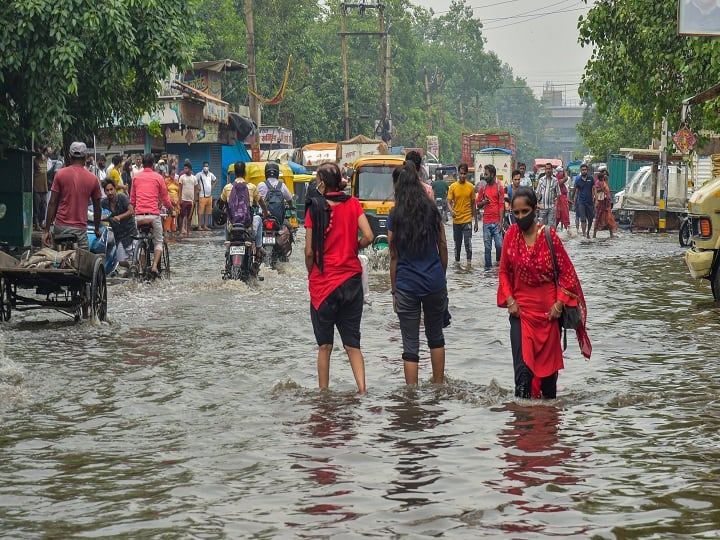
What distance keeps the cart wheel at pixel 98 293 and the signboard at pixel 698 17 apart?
9.88 meters

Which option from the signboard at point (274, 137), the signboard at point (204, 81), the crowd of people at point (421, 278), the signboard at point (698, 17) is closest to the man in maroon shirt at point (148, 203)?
the crowd of people at point (421, 278)

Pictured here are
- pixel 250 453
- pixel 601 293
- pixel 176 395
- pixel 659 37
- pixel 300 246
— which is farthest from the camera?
pixel 300 246

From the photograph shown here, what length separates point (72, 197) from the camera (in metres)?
12.9

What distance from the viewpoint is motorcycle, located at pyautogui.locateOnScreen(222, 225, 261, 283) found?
1690 centimetres

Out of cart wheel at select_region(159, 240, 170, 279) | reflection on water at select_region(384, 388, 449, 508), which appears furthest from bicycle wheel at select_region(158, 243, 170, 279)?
reflection on water at select_region(384, 388, 449, 508)

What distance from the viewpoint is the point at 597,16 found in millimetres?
23406

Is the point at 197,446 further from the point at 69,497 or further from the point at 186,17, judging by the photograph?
the point at 186,17

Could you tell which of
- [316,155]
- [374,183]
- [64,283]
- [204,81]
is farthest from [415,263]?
[316,155]

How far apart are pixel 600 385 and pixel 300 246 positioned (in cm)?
1926

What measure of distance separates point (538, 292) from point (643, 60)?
15.9 meters

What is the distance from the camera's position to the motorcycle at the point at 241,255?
16903 mm

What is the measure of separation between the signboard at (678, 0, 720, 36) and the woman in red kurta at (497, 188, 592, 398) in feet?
37.0

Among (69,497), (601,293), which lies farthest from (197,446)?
(601,293)

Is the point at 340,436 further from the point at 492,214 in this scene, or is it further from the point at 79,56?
the point at 492,214
